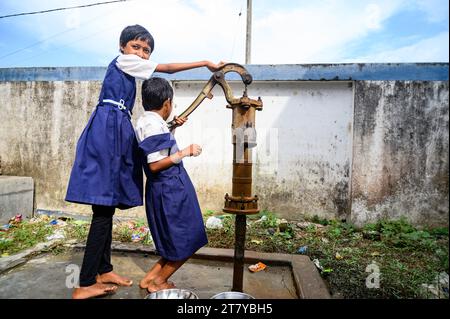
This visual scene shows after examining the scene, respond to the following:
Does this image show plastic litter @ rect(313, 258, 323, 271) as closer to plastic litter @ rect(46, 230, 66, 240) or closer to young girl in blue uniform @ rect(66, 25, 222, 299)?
young girl in blue uniform @ rect(66, 25, 222, 299)

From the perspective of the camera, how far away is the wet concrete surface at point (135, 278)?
2311 mm

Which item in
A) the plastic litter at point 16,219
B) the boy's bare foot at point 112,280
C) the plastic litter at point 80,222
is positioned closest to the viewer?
the boy's bare foot at point 112,280

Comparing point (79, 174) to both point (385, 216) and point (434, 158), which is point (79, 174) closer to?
point (385, 216)

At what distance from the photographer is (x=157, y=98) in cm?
223

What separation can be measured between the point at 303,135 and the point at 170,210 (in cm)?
349

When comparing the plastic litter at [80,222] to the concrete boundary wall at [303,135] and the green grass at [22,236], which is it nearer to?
the green grass at [22,236]

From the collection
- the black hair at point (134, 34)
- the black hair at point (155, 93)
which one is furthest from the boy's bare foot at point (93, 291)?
the black hair at point (134, 34)

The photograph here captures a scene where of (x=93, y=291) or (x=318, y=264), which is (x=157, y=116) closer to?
(x=93, y=291)

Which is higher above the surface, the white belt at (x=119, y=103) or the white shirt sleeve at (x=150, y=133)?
the white belt at (x=119, y=103)

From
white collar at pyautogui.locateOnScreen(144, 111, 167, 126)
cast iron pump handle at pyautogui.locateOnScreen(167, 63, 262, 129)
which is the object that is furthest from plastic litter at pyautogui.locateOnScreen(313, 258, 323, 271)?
white collar at pyautogui.locateOnScreen(144, 111, 167, 126)

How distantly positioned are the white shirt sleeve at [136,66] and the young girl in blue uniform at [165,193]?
0.23 ft

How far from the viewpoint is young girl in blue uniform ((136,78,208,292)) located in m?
2.12

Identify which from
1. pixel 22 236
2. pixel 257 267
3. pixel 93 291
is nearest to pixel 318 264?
pixel 257 267

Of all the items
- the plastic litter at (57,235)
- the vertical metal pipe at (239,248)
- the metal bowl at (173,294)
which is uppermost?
the vertical metal pipe at (239,248)
